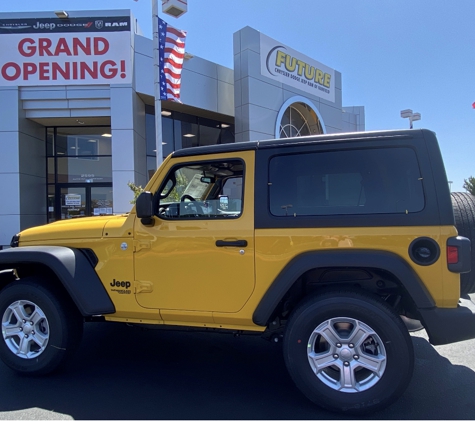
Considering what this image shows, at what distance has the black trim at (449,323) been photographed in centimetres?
261

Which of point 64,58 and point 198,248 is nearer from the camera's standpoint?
point 198,248

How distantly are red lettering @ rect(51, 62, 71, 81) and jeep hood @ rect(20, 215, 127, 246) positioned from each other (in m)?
9.56

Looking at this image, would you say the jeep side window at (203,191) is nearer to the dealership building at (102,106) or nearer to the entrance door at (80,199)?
the dealership building at (102,106)

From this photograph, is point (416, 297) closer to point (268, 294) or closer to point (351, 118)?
point (268, 294)

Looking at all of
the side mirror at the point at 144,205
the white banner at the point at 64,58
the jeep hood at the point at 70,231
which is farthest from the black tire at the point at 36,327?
the white banner at the point at 64,58

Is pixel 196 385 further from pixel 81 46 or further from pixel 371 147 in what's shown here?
pixel 81 46

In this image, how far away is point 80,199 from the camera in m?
13.3

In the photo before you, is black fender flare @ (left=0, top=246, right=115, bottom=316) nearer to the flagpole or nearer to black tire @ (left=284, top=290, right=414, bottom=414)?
black tire @ (left=284, top=290, right=414, bottom=414)

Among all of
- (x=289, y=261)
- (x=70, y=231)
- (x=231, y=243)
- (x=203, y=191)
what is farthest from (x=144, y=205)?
(x=289, y=261)

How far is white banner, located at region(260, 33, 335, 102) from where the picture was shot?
46.7ft

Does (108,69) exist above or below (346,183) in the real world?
above

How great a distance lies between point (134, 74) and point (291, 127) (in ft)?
23.5

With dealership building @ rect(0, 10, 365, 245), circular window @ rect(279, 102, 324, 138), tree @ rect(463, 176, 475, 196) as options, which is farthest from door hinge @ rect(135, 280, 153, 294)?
tree @ rect(463, 176, 475, 196)

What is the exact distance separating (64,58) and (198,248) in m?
11.1
